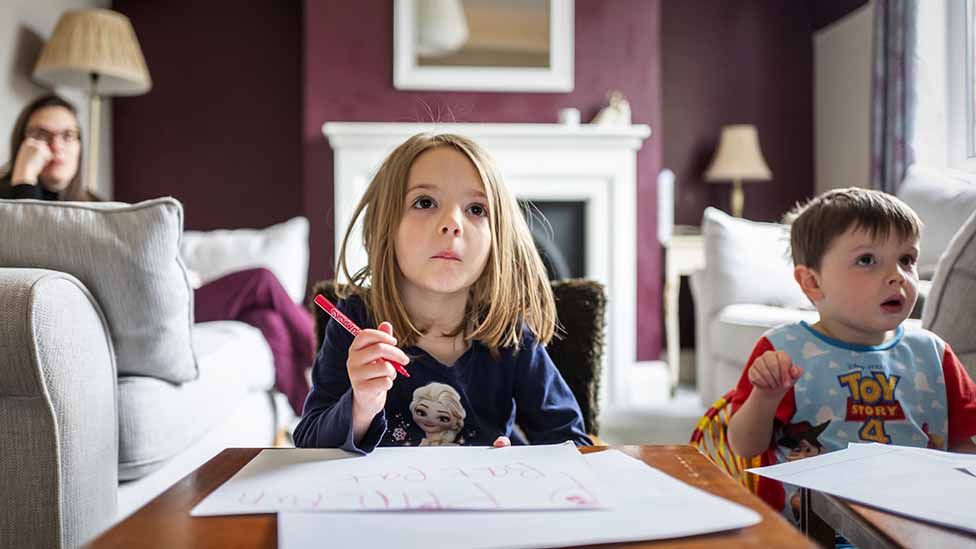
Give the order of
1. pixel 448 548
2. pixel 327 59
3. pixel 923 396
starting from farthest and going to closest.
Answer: pixel 327 59
pixel 923 396
pixel 448 548

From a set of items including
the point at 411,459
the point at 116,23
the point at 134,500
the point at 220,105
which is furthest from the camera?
the point at 220,105

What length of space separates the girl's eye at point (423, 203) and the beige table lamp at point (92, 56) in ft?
9.34

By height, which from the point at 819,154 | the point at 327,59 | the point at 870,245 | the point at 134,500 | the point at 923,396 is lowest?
Result: the point at 134,500

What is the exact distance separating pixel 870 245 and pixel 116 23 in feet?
11.0

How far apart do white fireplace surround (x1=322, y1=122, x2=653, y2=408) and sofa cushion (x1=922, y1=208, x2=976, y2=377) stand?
2206mm

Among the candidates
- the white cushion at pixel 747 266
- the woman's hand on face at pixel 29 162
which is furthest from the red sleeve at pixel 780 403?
the woman's hand on face at pixel 29 162

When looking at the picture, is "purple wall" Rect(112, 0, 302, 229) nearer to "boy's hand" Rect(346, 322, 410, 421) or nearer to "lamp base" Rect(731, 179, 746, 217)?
"lamp base" Rect(731, 179, 746, 217)

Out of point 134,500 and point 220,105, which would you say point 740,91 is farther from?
point 134,500

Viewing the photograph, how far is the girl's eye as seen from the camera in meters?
0.94

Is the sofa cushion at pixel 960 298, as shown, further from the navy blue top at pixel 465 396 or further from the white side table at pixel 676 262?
the white side table at pixel 676 262

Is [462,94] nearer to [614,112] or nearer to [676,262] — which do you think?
[614,112]

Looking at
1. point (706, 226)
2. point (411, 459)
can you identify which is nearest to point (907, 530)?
point (411, 459)

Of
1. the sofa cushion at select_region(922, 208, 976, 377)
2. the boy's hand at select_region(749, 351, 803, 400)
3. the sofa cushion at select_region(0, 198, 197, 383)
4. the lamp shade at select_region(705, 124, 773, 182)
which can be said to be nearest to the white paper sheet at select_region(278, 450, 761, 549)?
the boy's hand at select_region(749, 351, 803, 400)

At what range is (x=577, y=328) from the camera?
1.20 m
